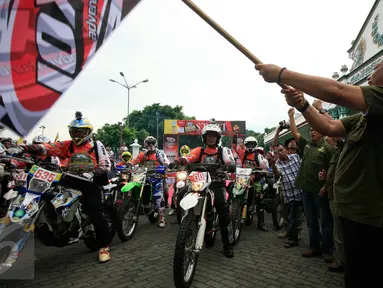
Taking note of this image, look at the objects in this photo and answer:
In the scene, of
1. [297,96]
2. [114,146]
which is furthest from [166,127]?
[297,96]

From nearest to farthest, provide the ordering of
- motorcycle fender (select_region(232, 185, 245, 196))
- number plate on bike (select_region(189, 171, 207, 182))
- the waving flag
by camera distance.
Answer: the waving flag → number plate on bike (select_region(189, 171, 207, 182)) → motorcycle fender (select_region(232, 185, 245, 196))

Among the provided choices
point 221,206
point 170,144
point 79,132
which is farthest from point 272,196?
point 170,144

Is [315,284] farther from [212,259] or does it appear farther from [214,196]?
[214,196]

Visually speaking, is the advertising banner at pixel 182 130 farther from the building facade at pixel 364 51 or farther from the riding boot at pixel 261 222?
the riding boot at pixel 261 222

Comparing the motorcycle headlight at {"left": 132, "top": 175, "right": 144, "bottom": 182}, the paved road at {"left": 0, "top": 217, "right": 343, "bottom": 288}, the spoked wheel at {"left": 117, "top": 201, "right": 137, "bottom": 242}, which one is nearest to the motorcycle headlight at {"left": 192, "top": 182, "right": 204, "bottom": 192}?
the paved road at {"left": 0, "top": 217, "right": 343, "bottom": 288}

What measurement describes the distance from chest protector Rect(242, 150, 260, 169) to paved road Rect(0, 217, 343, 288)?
2509 mm

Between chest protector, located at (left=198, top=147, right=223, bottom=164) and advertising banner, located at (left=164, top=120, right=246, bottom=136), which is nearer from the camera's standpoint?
chest protector, located at (left=198, top=147, right=223, bottom=164)

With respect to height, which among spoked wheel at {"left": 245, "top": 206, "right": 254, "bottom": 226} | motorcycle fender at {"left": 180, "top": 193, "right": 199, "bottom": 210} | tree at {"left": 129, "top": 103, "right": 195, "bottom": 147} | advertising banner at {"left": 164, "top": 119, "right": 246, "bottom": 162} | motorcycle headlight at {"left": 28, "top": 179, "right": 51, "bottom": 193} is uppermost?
tree at {"left": 129, "top": 103, "right": 195, "bottom": 147}

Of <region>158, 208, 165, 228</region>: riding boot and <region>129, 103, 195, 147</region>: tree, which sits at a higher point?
<region>129, 103, 195, 147</region>: tree

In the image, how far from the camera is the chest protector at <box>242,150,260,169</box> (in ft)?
24.8

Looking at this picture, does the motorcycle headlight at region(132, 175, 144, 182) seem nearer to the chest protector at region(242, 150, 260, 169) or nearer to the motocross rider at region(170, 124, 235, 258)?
the motocross rider at region(170, 124, 235, 258)

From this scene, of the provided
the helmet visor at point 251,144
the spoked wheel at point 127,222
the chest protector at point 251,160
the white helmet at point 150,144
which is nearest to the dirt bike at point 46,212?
the spoked wheel at point 127,222

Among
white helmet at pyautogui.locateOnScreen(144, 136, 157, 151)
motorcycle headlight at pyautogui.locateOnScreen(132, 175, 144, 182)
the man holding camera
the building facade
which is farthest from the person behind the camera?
the building facade

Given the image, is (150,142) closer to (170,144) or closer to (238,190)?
(238,190)
